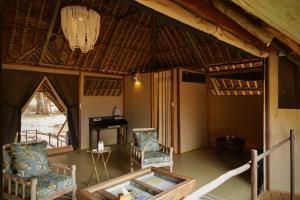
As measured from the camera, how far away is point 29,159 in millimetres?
2977

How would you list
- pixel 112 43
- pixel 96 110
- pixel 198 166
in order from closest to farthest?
1. pixel 198 166
2. pixel 112 43
3. pixel 96 110

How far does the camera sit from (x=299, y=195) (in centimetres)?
325

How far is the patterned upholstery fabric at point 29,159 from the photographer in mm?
2900

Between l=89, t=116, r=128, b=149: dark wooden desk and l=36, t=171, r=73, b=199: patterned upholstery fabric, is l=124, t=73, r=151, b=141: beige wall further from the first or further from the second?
l=36, t=171, r=73, b=199: patterned upholstery fabric

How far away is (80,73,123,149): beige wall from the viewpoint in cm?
651

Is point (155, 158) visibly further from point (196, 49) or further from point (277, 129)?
point (196, 49)

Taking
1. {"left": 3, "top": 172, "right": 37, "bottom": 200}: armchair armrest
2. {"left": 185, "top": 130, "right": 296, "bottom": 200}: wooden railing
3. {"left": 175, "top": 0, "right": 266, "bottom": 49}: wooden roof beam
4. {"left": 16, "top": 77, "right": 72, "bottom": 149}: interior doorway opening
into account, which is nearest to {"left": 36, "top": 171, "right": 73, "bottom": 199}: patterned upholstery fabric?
{"left": 3, "top": 172, "right": 37, "bottom": 200}: armchair armrest

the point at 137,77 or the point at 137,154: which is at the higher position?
the point at 137,77

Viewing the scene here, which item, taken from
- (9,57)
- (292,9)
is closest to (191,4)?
(292,9)

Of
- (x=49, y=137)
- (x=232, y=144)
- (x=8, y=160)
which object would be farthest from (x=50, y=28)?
(x=232, y=144)

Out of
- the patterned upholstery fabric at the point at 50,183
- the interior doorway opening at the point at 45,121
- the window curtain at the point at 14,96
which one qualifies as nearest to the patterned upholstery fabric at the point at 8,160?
the patterned upholstery fabric at the point at 50,183

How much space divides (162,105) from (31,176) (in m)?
4.13

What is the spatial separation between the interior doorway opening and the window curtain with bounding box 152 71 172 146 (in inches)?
103

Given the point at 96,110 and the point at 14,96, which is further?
the point at 96,110
